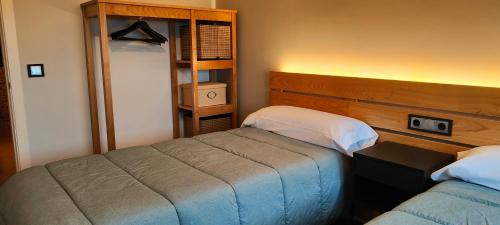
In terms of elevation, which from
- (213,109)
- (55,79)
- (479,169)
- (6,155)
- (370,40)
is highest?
(370,40)

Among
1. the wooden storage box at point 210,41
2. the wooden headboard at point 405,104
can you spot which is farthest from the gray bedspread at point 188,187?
the wooden storage box at point 210,41

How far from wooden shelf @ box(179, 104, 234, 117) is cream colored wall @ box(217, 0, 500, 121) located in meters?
0.22

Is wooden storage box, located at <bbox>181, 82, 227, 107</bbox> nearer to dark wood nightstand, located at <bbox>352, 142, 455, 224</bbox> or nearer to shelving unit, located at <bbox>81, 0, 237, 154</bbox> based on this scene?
shelving unit, located at <bbox>81, 0, 237, 154</bbox>

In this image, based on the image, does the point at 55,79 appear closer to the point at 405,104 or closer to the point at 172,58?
the point at 172,58

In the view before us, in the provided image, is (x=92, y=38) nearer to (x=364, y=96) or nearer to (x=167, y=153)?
(x=167, y=153)

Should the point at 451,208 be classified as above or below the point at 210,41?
below

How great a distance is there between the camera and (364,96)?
101 inches

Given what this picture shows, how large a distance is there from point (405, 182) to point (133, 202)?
136 centimetres

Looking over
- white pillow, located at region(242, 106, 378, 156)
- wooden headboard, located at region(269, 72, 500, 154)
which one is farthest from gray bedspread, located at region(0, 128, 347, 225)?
wooden headboard, located at region(269, 72, 500, 154)

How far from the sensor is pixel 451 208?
1547mm

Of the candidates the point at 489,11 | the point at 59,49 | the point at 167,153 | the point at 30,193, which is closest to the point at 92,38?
the point at 59,49

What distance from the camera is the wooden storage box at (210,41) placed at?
125 inches

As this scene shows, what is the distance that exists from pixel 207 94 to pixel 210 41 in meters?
0.47

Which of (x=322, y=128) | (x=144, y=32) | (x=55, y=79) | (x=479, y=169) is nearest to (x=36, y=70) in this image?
(x=55, y=79)
